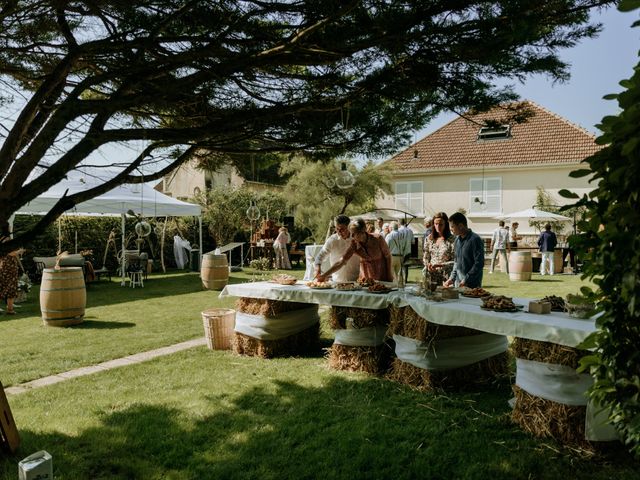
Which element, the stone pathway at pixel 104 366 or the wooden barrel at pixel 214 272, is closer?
the stone pathway at pixel 104 366

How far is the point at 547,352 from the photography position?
389cm

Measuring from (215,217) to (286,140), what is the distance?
64.0ft

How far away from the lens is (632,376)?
1.33 metres

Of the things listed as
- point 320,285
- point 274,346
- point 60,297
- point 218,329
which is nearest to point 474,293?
point 320,285

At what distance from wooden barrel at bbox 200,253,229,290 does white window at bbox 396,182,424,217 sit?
15.7m

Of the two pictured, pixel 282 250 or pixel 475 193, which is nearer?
pixel 282 250

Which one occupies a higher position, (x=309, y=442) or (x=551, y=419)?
(x=551, y=419)

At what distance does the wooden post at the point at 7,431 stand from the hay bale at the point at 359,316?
11.3 feet

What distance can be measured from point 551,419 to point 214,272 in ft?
34.5

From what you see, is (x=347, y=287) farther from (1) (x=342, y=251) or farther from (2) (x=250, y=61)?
(2) (x=250, y=61)

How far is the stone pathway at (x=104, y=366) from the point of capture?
532 cm

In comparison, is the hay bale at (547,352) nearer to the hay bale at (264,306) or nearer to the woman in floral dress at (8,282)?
the hay bale at (264,306)

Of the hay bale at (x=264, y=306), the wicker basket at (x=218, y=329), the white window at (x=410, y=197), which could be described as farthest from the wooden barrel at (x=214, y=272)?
the white window at (x=410, y=197)

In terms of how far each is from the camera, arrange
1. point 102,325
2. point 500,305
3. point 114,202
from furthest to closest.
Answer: point 114,202, point 102,325, point 500,305
